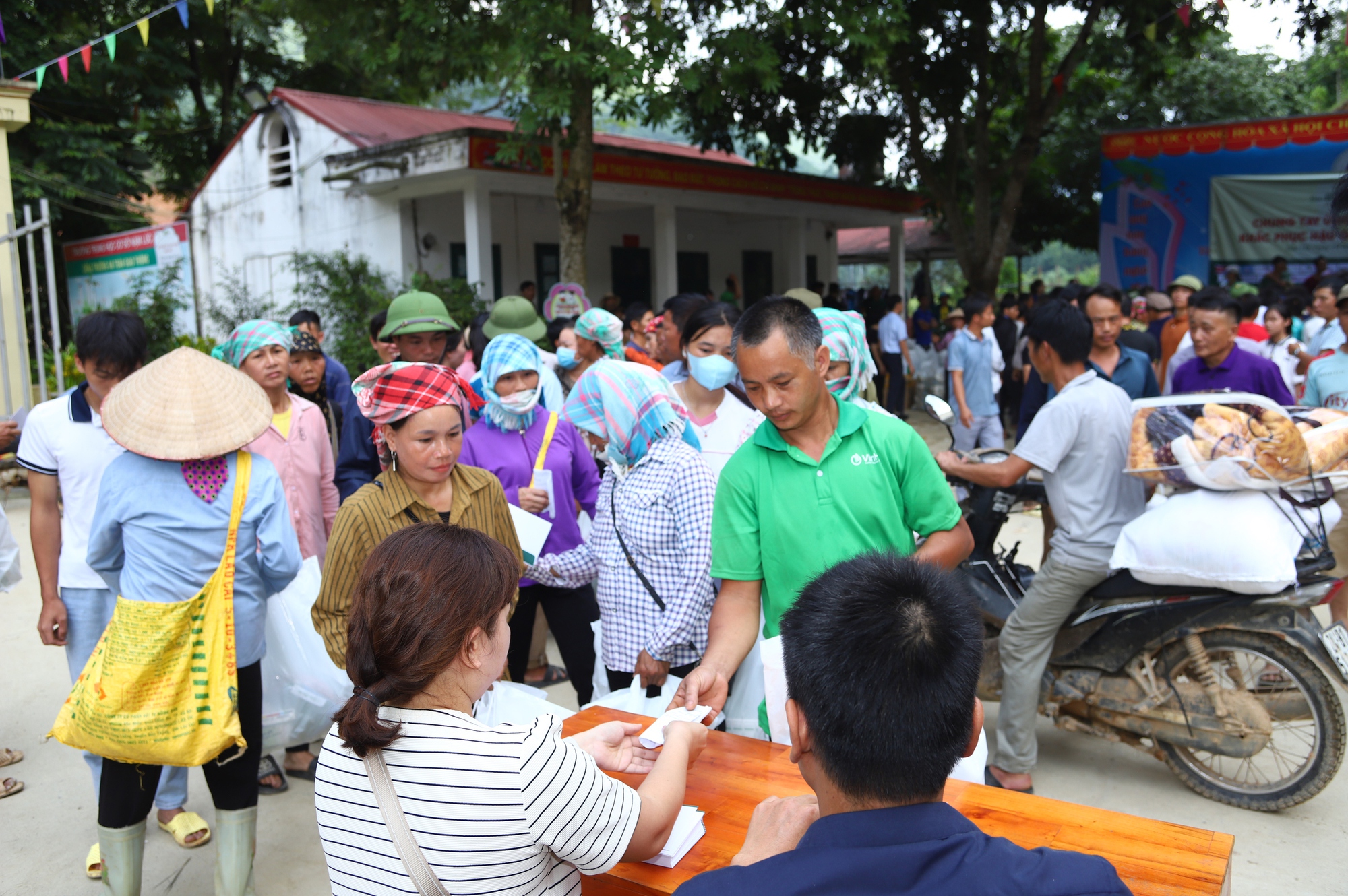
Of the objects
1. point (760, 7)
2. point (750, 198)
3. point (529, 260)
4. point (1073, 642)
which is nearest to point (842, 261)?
point (750, 198)

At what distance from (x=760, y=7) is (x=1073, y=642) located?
30.3 feet

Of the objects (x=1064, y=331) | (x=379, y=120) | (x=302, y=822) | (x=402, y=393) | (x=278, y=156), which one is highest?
(x=379, y=120)

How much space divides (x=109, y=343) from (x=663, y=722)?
2246 millimetres

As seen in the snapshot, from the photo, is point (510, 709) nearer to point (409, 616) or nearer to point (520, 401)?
point (409, 616)

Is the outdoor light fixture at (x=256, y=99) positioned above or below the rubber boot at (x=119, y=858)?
above

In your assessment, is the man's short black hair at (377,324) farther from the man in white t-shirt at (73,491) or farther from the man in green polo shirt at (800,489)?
the man in green polo shirt at (800,489)

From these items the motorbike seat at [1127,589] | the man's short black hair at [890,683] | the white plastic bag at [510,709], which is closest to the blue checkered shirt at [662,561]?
the white plastic bag at [510,709]

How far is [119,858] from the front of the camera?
2559mm

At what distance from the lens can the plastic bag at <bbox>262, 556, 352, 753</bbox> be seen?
3.21m

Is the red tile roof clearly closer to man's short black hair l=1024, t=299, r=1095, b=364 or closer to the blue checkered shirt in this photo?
man's short black hair l=1024, t=299, r=1095, b=364

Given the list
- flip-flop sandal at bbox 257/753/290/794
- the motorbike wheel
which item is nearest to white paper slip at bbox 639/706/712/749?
the motorbike wheel

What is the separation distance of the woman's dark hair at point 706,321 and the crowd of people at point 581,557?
1 centimetres

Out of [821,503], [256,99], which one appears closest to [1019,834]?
[821,503]

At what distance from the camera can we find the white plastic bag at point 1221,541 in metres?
3.01
